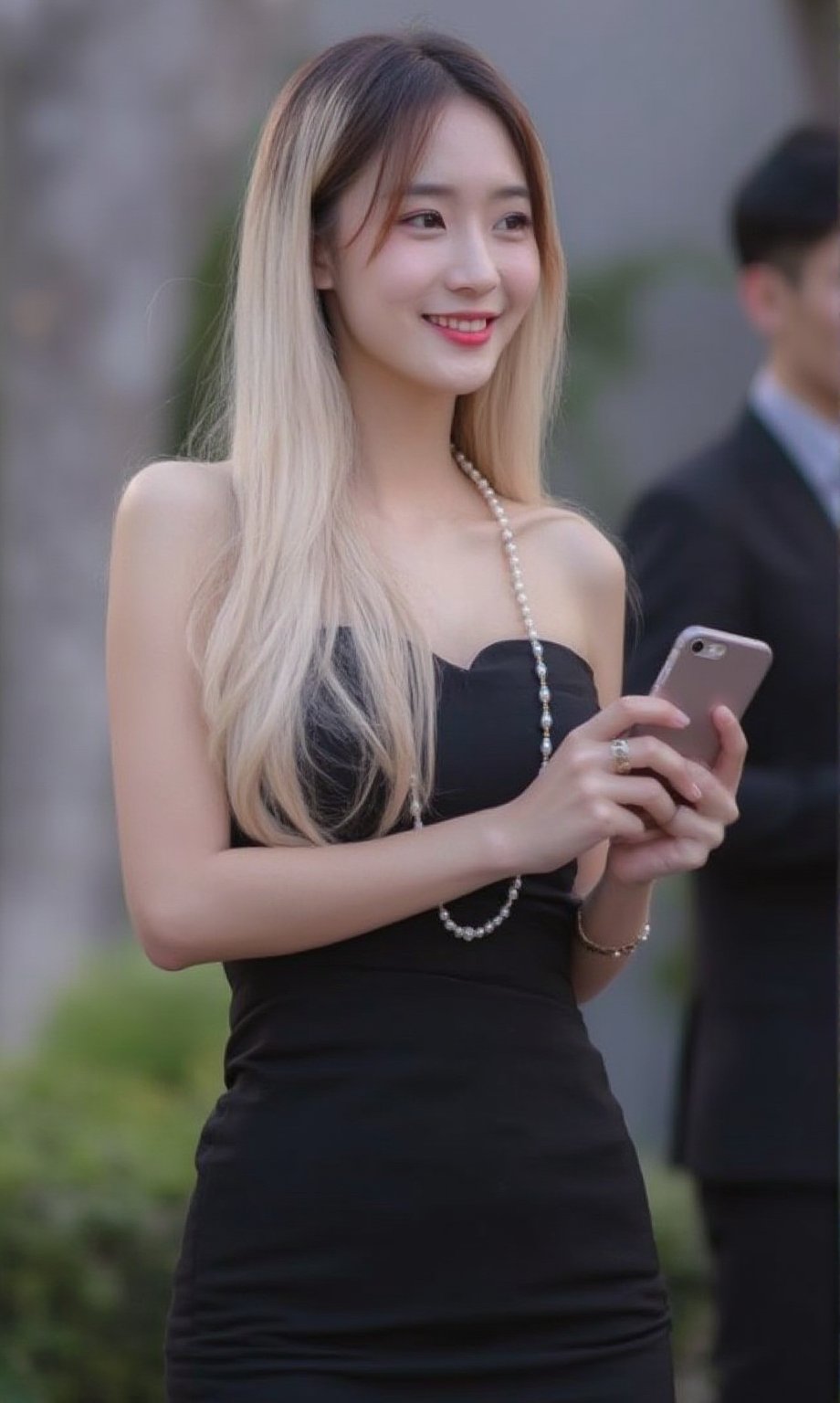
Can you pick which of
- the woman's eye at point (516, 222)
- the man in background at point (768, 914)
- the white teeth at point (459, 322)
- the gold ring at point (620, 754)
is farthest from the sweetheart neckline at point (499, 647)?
the man in background at point (768, 914)

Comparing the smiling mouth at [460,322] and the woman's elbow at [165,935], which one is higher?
the smiling mouth at [460,322]

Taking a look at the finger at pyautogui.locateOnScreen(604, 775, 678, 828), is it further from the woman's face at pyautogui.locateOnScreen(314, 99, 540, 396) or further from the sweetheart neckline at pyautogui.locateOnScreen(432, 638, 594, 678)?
the woman's face at pyautogui.locateOnScreen(314, 99, 540, 396)

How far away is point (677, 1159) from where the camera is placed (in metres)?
3.65

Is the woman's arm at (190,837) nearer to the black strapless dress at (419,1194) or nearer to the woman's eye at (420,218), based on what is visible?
the black strapless dress at (419,1194)

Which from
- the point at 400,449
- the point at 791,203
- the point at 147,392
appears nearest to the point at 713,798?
the point at 400,449

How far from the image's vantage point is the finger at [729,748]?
7.74ft

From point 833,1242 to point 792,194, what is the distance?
1.58m

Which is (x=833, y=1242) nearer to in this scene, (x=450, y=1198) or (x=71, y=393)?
(x=450, y=1198)

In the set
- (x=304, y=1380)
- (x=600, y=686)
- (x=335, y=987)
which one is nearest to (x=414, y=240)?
(x=600, y=686)

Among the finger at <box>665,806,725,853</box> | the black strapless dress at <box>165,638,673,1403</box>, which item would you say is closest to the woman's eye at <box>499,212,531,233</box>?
the black strapless dress at <box>165,638,673,1403</box>

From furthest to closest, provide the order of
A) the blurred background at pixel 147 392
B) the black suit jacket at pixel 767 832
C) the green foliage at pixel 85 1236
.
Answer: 1. the blurred background at pixel 147 392
2. the green foliage at pixel 85 1236
3. the black suit jacket at pixel 767 832

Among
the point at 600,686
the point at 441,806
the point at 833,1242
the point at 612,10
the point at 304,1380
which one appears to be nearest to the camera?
the point at 304,1380

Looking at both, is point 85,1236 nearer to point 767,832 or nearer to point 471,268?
point 767,832

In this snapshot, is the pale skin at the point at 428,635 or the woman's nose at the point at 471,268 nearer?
the pale skin at the point at 428,635
